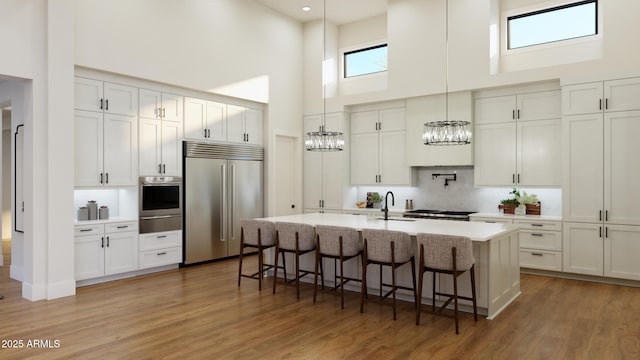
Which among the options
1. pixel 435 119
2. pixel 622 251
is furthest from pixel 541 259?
pixel 435 119

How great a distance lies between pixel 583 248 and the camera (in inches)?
230

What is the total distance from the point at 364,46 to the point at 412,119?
2072mm

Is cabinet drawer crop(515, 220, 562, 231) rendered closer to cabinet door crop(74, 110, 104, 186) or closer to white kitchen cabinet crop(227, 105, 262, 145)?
white kitchen cabinet crop(227, 105, 262, 145)

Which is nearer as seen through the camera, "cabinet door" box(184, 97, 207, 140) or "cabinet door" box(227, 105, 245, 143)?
"cabinet door" box(184, 97, 207, 140)

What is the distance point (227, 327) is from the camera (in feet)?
13.3

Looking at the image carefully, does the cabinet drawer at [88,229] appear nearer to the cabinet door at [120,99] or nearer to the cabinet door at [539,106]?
the cabinet door at [120,99]

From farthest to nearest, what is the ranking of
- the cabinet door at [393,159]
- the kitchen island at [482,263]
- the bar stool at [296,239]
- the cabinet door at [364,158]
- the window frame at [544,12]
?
the cabinet door at [364,158], the cabinet door at [393,159], the window frame at [544,12], the bar stool at [296,239], the kitchen island at [482,263]

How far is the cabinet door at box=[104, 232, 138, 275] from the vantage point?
19.0 ft

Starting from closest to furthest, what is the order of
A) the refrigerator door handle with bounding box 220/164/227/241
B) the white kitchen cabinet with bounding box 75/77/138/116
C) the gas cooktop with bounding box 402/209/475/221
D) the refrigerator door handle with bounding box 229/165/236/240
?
the white kitchen cabinet with bounding box 75/77/138/116, the gas cooktop with bounding box 402/209/475/221, the refrigerator door handle with bounding box 220/164/227/241, the refrigerator door handle with bounding box 229/165/236/240

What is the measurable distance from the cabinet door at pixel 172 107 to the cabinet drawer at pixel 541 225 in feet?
17.5

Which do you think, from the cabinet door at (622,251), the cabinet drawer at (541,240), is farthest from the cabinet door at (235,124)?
the cabinet door at (622,251)

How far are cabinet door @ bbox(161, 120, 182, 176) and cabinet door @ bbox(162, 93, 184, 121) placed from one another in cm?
8

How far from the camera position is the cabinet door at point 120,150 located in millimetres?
5848

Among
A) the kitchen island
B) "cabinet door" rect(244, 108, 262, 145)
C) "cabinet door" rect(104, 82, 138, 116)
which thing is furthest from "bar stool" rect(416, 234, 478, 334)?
"cabinet door" rect(244, 108, 262, 145)
